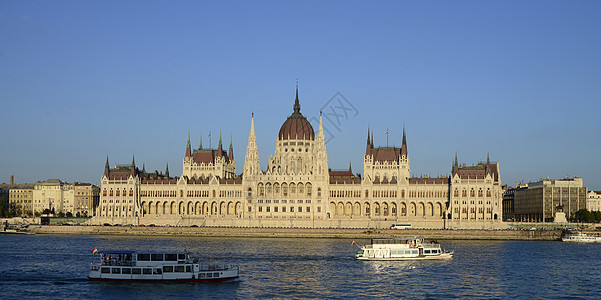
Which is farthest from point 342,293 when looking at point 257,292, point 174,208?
point 174,208

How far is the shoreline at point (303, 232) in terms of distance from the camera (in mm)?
145500

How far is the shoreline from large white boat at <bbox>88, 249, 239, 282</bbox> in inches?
2986

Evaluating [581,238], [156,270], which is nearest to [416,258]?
[156,270]

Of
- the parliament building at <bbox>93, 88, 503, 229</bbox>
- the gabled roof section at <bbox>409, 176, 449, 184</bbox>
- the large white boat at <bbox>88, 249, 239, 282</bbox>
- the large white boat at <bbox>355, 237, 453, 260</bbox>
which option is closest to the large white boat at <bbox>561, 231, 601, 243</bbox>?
the parliament building at <bbox>93, 88, 503, 229</bbox>

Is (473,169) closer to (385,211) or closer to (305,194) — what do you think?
(385,211)

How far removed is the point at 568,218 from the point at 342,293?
145m

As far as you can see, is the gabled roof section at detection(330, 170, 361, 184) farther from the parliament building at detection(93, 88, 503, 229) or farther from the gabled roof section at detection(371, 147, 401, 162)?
the gabled roof section at detection(371, 147, 401, 162)

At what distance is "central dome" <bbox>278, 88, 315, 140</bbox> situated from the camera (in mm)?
182000

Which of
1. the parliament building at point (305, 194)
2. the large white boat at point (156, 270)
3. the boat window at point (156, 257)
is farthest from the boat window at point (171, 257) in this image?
the parliament building at point (305, 194)

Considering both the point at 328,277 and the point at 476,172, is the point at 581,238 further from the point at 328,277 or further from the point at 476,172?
the point at 328,277

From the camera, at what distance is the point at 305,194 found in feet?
559

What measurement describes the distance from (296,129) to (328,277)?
360 ft

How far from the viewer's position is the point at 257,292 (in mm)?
63625

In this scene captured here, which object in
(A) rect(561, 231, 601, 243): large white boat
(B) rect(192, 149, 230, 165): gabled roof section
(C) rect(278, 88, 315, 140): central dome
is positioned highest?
(C) rect(278, 88, 315, 140): central dome
